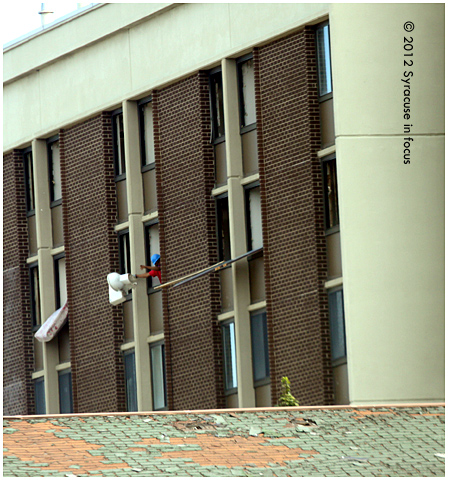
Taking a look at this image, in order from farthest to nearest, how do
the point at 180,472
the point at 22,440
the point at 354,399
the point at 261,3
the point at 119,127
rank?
1. the point at 119,127
2. the point at 261,3
3. the point at 354,399
4. the point at 22,440
5. the point at 180,472

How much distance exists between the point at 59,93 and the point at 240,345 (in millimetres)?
9919

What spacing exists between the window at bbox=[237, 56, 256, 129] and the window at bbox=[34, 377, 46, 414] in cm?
1098

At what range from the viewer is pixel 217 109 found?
40.3m

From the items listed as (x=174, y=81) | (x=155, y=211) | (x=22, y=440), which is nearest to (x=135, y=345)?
(x=155, y=211)

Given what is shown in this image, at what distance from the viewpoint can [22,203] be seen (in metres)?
47.6

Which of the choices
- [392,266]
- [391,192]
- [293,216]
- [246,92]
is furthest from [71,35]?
[392,266]

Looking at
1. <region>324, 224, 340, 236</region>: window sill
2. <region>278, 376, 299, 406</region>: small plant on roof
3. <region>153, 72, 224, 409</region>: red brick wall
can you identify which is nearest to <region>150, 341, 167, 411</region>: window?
<region>153, 72, 224, 409</region>: red brick wall

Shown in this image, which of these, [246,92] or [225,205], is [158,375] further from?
[246,92]

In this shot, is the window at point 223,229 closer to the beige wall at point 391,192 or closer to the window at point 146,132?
the window at point 146,132

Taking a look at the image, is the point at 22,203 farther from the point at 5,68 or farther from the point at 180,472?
the point at 180,472

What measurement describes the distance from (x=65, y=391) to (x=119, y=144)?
6.95m

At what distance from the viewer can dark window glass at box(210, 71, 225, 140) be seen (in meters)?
40.2

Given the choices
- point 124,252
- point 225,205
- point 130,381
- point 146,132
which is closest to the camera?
point 225,205

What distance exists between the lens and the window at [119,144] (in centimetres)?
4378
